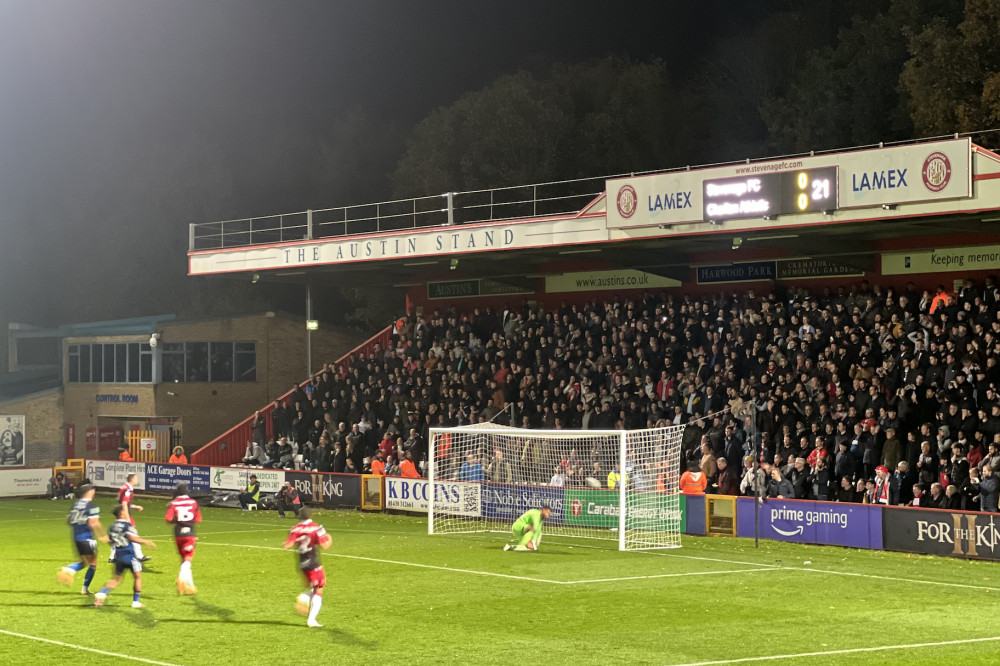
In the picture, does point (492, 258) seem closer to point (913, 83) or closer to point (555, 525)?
point (555, 525)

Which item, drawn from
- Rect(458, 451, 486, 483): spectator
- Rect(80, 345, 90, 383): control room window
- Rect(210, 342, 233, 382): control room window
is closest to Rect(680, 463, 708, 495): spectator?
Rect(458, 451, 486, 483): spectator

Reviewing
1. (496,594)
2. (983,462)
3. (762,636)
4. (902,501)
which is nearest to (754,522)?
(902,501)

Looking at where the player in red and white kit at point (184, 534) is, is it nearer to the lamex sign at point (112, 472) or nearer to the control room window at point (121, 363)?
the lamex sign at point (112, 472)

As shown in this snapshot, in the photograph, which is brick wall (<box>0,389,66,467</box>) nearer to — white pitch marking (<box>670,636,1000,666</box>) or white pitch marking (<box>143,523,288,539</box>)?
white pitch marking (<box>143,523,288,539</box>)

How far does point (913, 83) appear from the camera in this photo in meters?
39.1

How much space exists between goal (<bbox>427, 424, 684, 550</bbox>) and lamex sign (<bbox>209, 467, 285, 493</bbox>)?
6182 mm

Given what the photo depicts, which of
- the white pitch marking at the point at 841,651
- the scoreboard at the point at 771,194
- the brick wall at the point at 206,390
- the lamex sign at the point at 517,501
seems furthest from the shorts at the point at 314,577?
the brick wall at the point at 206,390

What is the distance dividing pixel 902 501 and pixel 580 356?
12.0m

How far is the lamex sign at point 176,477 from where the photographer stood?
38.6 meters

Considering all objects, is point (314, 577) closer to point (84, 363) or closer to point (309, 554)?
point (309, 554)

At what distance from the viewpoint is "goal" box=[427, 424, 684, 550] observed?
26.7m

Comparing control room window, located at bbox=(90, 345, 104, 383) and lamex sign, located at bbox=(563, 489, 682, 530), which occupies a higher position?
control room window, located at bbox=(90, 345, 104, 383)

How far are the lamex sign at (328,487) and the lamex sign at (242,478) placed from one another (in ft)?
1.47

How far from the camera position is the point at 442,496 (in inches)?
1226
